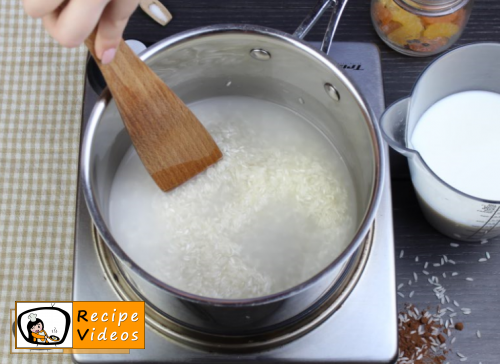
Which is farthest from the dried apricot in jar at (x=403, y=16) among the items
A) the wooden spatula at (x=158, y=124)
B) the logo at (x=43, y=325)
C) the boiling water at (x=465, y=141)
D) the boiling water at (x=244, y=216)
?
the logo at (x=43, y=325)

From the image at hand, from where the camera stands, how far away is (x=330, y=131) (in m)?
1.05

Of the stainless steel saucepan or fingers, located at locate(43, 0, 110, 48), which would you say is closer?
fingers, located at locate(43, 0, 110, 48)

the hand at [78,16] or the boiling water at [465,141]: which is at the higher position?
the hand at [78,16]

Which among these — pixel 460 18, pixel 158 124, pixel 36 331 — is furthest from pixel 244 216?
pixel 460 18

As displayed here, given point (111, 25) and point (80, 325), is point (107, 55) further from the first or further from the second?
point (80, 325)

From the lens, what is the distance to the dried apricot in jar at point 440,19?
41.7 inches

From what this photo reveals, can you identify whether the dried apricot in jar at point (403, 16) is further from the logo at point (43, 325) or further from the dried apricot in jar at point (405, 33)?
the logo at point (43, 325)

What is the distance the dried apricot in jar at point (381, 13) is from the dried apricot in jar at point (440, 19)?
65 mm

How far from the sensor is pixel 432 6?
1034 millimetres

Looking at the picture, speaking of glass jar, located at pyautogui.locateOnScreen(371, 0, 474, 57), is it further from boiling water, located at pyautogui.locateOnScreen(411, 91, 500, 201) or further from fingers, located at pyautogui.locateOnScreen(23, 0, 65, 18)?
fingers, located at pyautogui.locateOnScreen(23, 0, 65, 18)

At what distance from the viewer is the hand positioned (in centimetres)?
59

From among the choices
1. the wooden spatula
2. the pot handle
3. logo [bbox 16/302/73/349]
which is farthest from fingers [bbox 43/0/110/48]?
logo [bbox 16/302/73/349]

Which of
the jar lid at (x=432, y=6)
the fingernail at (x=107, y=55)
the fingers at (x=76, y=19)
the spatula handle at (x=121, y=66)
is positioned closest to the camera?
the fingers at (x=76, y=19)

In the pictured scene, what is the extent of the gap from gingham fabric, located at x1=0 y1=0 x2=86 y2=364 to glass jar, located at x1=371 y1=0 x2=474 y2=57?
1.97ft
